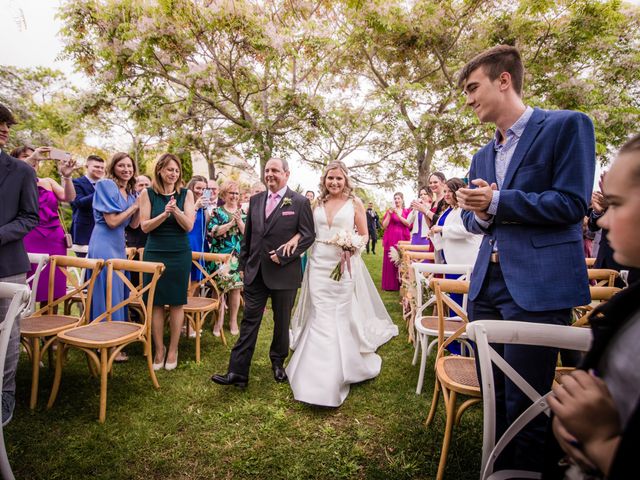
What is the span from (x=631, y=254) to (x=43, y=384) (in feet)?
16.0

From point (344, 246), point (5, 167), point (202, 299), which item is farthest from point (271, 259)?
point (5, 167)

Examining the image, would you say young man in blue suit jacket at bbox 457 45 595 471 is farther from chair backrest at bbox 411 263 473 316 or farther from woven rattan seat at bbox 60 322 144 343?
woven rattan seat at bbox 60 322 144 343

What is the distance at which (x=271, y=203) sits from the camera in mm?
3979

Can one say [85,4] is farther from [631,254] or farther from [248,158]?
[631,254]

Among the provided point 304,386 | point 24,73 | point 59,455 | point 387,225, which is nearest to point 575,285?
point 304,386

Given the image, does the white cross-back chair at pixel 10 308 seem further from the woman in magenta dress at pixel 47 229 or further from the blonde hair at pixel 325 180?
the blonde hair at pixel 325 180

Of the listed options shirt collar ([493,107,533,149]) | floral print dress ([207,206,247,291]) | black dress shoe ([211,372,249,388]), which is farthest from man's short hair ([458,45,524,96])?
floral print dress ([207,206,247,291])

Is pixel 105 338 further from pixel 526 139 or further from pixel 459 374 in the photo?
pixel 526 139

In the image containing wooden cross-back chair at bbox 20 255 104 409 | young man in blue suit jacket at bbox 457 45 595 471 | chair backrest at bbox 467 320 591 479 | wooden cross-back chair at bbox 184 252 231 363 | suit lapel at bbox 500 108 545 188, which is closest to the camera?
chair backrest at bbox 467 320 591 479

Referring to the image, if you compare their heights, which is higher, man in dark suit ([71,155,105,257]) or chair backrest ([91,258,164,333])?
man in dark suit ([71,155,105,257])

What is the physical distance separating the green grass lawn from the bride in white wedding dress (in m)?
0.18

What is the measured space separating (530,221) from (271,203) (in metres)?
2.77

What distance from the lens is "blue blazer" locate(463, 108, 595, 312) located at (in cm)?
169

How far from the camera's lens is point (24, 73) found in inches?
864
